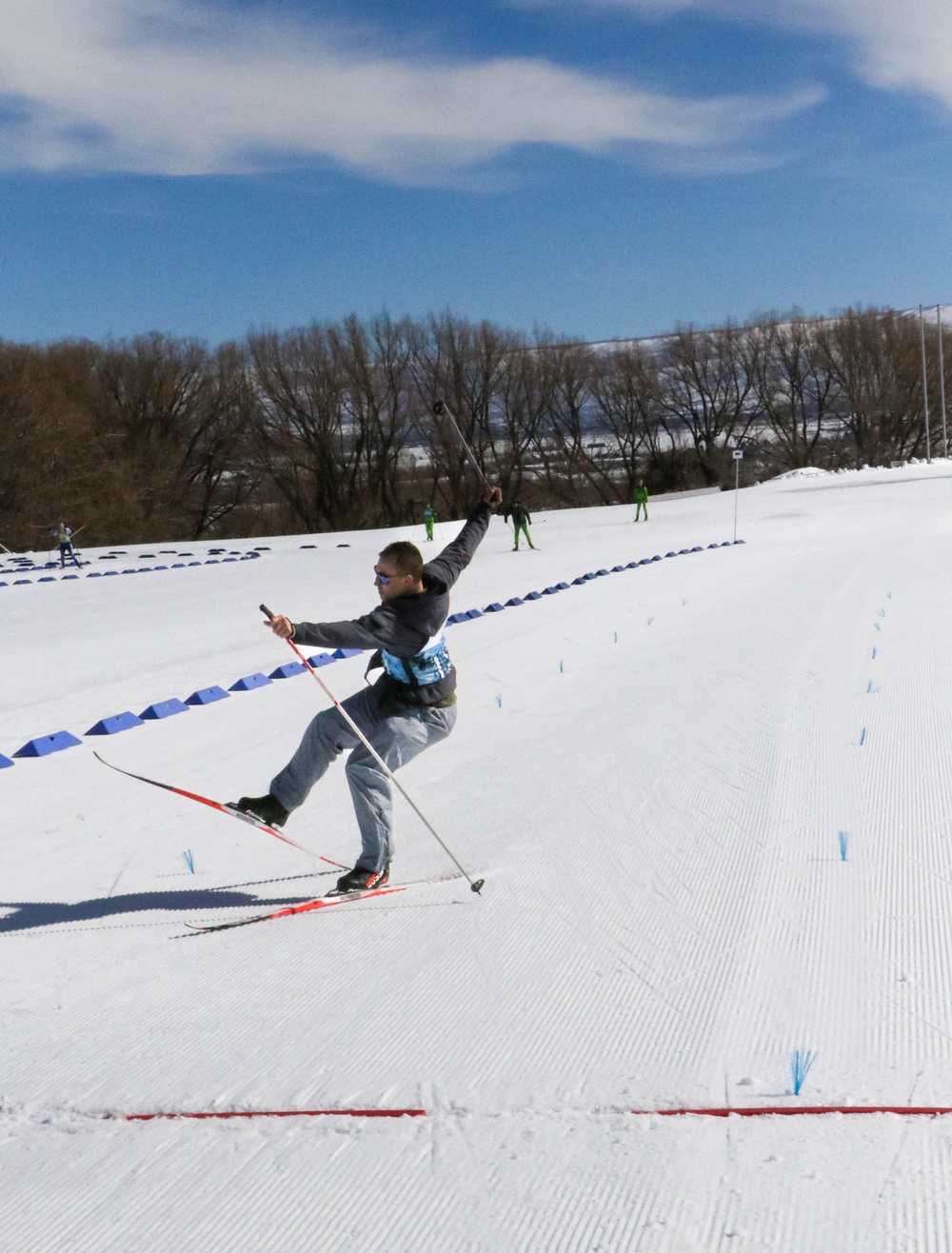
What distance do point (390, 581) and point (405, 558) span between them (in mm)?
106

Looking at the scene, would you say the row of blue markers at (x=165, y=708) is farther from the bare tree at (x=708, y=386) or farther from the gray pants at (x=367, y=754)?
the bare tree at (x=708, y=386)

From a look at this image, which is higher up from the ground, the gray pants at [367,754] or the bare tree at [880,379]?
the bare tree at [880,379]

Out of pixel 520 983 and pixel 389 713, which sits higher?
pixel 389 713

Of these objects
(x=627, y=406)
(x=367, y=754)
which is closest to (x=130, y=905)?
(x=367, y=754)

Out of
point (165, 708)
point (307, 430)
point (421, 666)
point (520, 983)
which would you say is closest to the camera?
point (520, 983)

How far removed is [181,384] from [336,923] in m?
65.9

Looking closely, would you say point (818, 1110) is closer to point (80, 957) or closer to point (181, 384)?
point (80, 957)

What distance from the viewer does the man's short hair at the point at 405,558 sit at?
4648mm

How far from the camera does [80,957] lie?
4551mm

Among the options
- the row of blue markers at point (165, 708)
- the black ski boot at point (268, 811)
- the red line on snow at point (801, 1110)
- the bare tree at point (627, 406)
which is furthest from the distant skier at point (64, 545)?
the bare tree at point (627, 406)

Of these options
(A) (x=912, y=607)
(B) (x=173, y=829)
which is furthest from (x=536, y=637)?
(B) (x=173, y=829)

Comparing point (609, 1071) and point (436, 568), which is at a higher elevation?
point (436, 568)

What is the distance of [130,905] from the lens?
17.1 feet

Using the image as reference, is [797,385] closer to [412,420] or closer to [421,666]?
[412,420]
